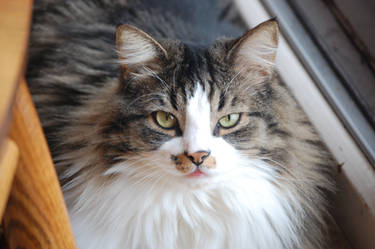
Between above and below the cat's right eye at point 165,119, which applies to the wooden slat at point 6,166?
below

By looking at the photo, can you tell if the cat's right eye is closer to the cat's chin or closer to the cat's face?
the cat's face

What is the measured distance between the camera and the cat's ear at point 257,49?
1.07 metres

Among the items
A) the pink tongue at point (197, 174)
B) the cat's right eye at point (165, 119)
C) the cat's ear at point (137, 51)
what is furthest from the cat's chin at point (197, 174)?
the cat's ear at point (137, 51)

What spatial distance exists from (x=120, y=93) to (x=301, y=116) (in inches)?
22.4

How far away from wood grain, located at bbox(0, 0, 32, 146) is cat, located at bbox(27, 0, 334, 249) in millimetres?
527

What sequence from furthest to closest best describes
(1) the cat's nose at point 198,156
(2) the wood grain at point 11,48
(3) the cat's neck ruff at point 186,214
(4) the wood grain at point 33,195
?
(3) the cat's neck ruff at point 186,214, (1) the cat's nose at point 198,156, (4) the wood grain at point 33,195, (2) the wood grain at point 11,48

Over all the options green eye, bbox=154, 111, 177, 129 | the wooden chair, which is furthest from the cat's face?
the wooden chair

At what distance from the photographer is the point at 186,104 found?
1.07 meters

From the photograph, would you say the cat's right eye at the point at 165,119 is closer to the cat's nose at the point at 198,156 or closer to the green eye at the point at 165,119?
the green eye at the point at 165,119

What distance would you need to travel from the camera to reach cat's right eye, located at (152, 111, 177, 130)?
110cm

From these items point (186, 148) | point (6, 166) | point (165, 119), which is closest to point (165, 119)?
point (165, 119)

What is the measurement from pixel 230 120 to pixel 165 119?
0.17 m

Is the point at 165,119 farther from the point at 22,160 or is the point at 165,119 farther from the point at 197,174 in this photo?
the point at 22,160

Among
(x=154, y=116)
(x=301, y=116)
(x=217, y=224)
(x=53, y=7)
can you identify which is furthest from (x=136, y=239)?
(x=53, y=7)
